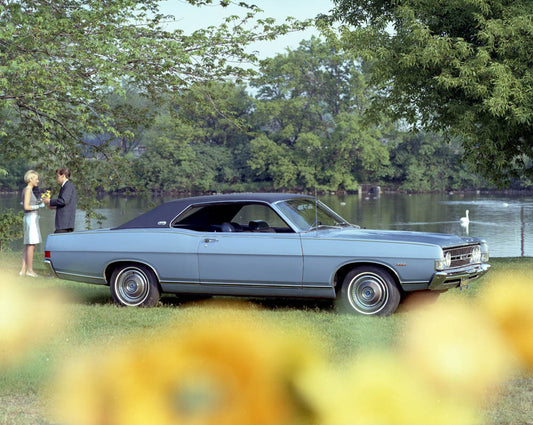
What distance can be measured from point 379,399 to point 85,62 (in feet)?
38.3

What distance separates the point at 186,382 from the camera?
5883 millimetres

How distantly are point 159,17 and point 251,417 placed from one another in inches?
577

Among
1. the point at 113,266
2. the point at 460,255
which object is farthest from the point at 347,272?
the point at 113,266

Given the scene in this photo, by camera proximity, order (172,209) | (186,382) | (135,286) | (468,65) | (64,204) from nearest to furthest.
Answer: (186,382) < (135,286) < (172,209) < (64,204) < (468,65)

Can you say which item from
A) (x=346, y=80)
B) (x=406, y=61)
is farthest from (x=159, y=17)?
(x=346, y=80)

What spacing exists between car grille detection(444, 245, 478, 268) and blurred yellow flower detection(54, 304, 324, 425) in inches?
93.9

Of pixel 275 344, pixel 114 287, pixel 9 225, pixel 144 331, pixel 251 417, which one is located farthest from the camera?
pixel 9 225

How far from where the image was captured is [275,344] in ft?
23.6

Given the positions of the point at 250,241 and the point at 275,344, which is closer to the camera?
the point at 275,344

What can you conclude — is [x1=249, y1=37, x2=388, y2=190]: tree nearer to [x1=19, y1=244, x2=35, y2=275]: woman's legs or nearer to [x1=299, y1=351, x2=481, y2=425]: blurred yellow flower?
[x1=19, y1=244, x2=35, y2=275]: woman's legs

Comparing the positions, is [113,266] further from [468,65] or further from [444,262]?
[468,65]

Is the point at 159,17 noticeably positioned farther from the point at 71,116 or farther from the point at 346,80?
the point at 346,80

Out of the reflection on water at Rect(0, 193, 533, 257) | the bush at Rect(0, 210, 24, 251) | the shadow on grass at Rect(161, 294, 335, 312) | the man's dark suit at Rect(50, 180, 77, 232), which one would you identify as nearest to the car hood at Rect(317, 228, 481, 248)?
the shadow on grass at Rect(161, 294, 335, 312)

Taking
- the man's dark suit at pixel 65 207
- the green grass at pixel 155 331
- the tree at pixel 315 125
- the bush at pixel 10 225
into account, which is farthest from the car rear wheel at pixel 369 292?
the tree at pixel 315 125
